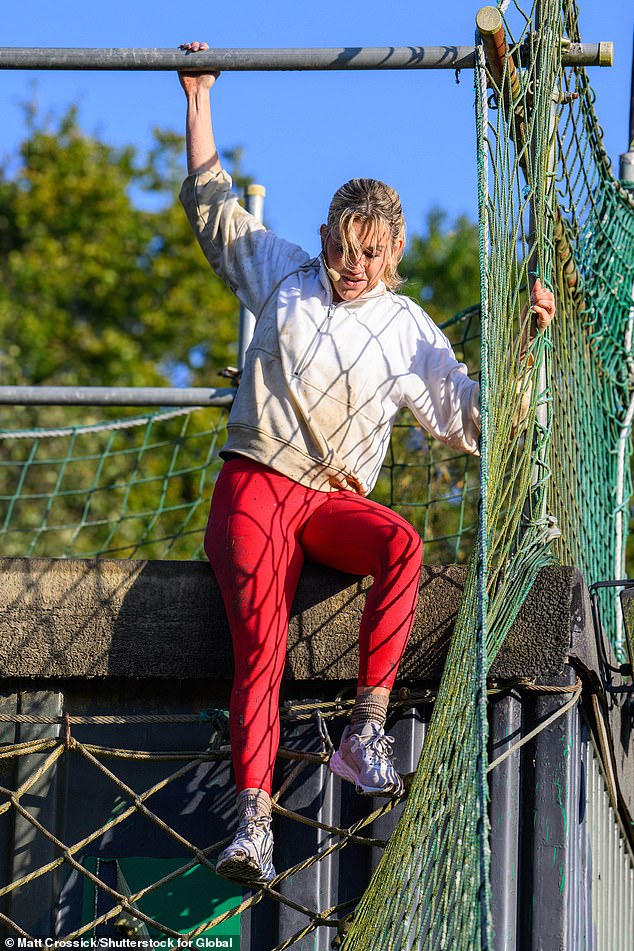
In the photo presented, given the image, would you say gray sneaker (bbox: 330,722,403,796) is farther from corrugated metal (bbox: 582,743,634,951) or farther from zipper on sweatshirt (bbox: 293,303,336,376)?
zipper on sweatshirt (bbox: 293,303,336,376)

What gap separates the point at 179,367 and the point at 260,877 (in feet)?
50.9

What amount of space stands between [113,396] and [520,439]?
215cm

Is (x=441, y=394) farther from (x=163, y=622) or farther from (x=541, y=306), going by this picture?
(x=163, y=622)

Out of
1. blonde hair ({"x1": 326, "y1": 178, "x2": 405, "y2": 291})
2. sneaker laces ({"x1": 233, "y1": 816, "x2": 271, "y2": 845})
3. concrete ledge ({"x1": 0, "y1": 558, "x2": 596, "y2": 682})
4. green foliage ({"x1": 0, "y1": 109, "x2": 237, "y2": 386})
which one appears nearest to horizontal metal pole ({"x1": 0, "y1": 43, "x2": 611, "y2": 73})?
blonde hair ({"x1": 326, "y1": 178, "x2": 405, "y2": 291})

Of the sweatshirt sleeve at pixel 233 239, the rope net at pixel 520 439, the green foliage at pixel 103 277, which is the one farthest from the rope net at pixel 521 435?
the green foliage at pixel 103 277

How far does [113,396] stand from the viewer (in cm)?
509

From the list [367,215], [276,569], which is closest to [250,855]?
[276,569]

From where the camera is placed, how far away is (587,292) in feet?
14.1

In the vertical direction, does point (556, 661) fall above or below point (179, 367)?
below

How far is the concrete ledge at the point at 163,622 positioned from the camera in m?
3.13

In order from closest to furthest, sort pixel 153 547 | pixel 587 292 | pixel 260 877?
pixel 260 877
pixel 587 292
pixel 153 547

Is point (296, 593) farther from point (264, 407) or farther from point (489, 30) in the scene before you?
point (489, 30)

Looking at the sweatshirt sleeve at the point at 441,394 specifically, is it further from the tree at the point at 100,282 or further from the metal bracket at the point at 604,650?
the tree at the point at 100,282

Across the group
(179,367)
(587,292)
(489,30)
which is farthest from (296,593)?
(179,367)
